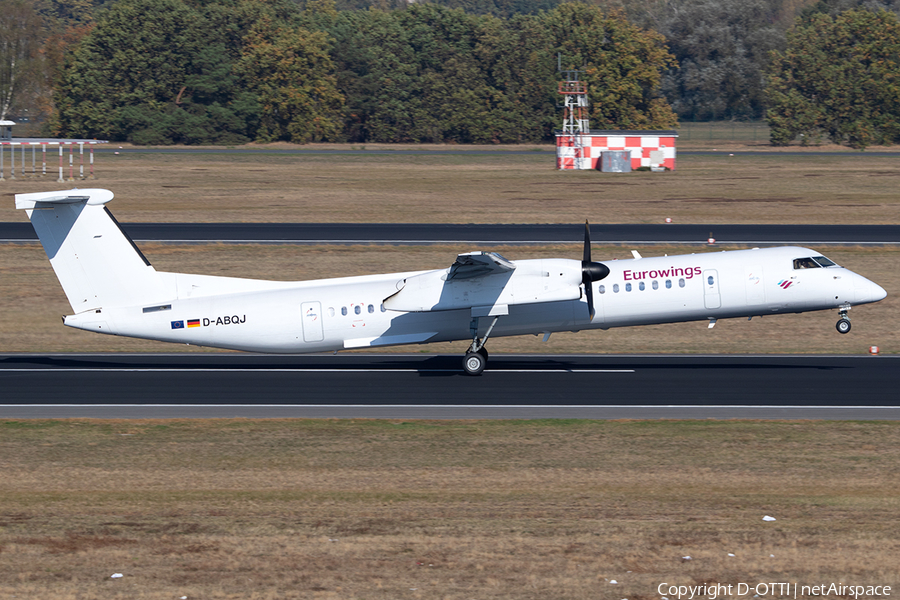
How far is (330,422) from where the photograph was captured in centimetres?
2153

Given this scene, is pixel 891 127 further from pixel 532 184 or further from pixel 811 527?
pixel 811 527

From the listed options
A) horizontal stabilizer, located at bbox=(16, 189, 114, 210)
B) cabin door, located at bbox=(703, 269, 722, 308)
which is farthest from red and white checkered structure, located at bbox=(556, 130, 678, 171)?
horizontal stabilizer, located at bbox=(16, 189, 114, 210)

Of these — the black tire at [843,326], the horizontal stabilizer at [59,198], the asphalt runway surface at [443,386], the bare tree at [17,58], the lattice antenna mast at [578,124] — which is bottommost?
the asphalt runway surface at [443,386]

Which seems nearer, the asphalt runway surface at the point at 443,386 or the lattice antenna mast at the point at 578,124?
the asphalt runway surface at the point at 443,386

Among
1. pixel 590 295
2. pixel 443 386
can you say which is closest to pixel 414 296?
pixel 443 386

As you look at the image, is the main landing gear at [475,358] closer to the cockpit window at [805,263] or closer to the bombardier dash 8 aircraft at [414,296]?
the bombardier dash 8 aircraft at [414,296]

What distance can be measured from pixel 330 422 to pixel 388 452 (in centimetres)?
262

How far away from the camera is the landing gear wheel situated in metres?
26.1

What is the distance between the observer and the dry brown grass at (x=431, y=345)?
30.6 meters

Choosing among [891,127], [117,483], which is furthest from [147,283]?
[891,127]

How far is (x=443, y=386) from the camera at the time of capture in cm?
2527

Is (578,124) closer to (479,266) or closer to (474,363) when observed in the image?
(474,363)

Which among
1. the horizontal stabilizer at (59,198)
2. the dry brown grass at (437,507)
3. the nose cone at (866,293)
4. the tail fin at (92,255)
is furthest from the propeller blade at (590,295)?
the horizontal stabilizer at (59,198)

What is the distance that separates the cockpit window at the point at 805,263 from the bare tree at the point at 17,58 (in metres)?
119
